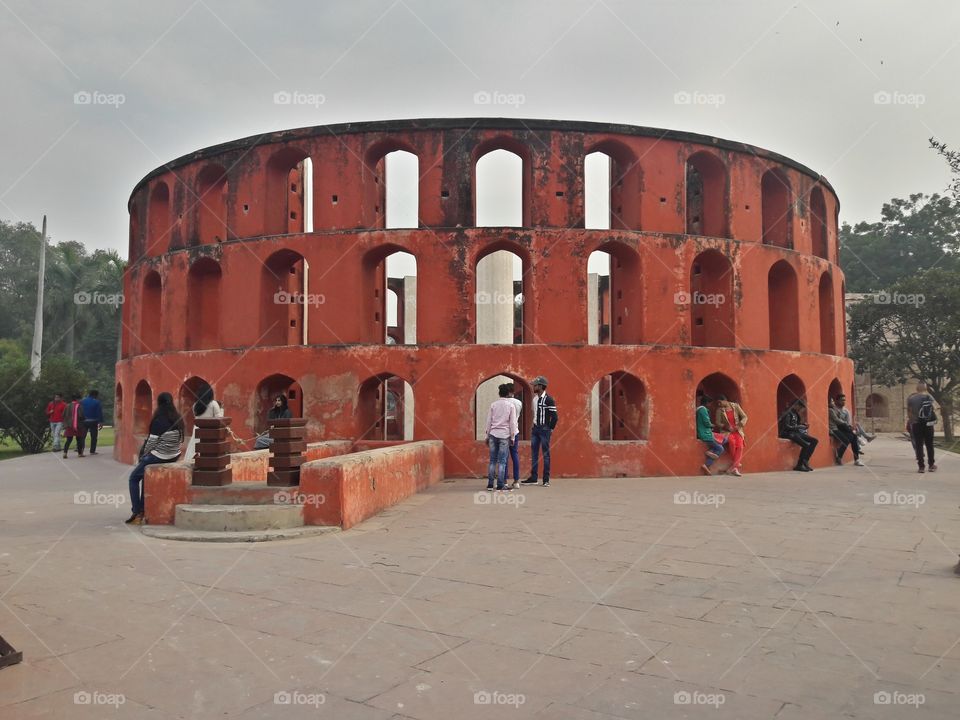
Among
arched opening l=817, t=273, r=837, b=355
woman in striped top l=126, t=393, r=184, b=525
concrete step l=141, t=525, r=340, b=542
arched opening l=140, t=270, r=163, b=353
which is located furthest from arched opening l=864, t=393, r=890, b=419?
woman in striped top l=126, t=393, r=184, b=525

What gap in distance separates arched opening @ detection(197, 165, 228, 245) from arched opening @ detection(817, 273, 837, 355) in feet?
47.6

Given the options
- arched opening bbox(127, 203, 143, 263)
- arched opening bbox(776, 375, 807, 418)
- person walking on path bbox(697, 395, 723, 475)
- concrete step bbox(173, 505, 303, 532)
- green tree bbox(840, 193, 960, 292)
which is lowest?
concrete step bbox(173, 505, 303, 532)

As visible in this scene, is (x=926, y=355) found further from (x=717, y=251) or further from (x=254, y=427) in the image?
(x=254, y=427)

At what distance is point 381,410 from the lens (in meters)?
18.5

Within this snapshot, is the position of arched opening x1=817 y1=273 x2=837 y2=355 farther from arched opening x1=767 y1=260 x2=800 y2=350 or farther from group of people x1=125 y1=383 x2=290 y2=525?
group of people x1=125 y1=383 x2=290 y2=525

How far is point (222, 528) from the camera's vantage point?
7711 mm

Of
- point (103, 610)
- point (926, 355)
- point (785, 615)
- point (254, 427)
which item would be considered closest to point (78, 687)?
point (103, 610)

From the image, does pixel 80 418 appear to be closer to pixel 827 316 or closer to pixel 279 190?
pixel 279 190

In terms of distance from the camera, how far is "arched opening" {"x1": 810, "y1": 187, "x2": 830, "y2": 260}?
61.4 feet

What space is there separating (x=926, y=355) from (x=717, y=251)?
19275 millimetres

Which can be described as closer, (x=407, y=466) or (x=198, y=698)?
(x=198, y=698)

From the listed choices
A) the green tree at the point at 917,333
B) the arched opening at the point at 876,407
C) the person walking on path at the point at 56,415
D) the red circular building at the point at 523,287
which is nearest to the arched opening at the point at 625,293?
the red circular building at the point at 523,287

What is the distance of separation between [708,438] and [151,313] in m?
13.9

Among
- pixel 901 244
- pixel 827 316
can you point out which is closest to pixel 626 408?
pixel 827 316
